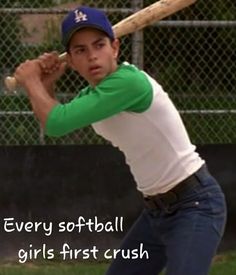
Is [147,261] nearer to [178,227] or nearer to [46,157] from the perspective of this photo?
[178,227]

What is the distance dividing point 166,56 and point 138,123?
11.8ft

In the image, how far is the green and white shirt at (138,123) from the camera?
3.83 m

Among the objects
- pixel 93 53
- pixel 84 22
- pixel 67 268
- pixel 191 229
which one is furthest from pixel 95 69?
pixel 67 268

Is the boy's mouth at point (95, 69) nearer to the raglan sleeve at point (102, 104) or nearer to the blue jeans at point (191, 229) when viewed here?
the raglan sleeve at point (102, 104)

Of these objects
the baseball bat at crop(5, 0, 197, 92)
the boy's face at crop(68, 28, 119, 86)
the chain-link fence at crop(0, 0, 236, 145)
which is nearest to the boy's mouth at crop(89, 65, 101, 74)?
the boy's face at crop(68, 28, 119, 86)

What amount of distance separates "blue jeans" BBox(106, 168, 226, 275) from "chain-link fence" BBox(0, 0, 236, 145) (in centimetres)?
326

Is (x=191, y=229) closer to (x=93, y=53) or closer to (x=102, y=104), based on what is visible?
(x=102, y=104)

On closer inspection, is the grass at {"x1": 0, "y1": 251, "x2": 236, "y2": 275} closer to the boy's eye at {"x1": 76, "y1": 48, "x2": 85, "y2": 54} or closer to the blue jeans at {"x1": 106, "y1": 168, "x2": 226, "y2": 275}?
the blue jeans at {"x1": 106, "y1": 168, "x2": 226, "y2": 275}

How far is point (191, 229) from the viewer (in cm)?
394

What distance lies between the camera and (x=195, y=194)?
4.00 m

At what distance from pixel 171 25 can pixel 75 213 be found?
1.58m
